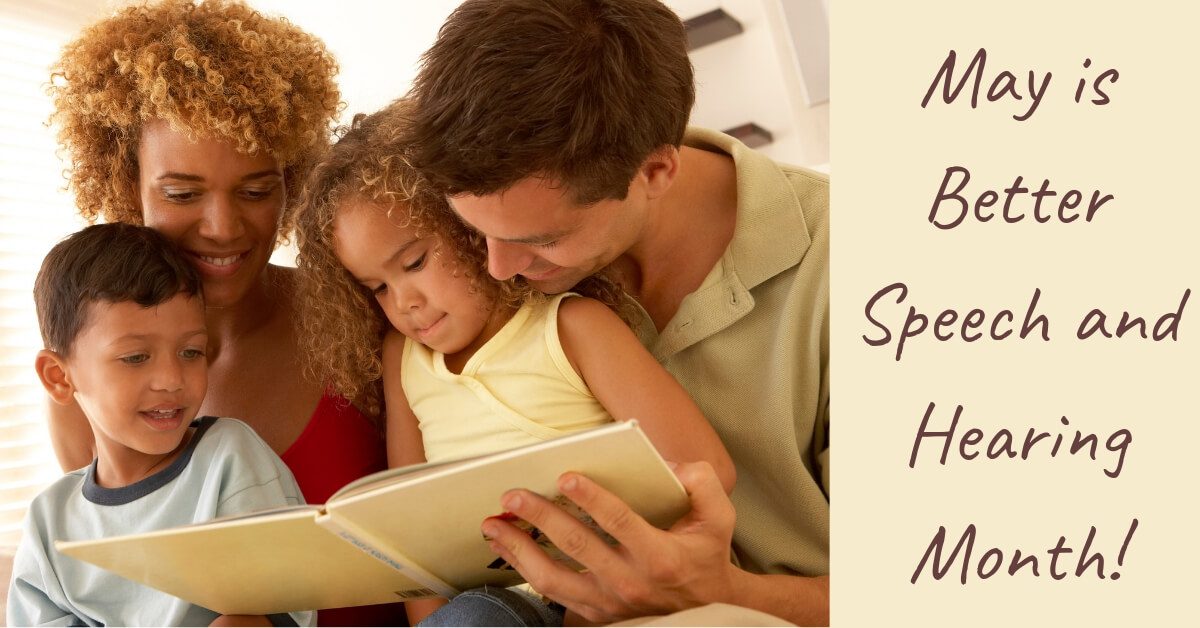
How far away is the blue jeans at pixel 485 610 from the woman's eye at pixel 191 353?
0.66 metres

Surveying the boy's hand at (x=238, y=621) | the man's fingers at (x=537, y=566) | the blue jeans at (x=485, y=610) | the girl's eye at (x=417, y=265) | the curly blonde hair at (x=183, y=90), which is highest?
the curly blonde hair at (x=183, y=90)

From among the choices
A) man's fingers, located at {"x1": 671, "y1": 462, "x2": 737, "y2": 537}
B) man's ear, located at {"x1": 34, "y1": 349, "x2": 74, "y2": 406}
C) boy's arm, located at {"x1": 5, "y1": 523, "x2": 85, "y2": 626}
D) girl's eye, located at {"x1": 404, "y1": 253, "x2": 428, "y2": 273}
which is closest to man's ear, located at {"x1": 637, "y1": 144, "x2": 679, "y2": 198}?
girl's eye, located at {"x1": 404, "y1": 253, "x2": 428, "y2": 273}

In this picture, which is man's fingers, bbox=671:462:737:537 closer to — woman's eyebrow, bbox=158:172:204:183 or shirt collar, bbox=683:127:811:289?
shirt collar, bbox=683:127:811:289

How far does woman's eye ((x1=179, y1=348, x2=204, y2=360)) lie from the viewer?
5.47 ft

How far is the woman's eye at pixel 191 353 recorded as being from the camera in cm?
167

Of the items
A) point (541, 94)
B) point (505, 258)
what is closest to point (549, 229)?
point (505, 258)

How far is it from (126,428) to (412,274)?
1.72ft

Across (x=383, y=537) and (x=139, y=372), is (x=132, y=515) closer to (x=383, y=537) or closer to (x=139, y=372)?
(x=139, y=372)

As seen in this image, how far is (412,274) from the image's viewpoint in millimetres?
1565

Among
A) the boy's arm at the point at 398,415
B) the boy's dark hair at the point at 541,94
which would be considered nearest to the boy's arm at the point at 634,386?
the boy's dark hair at the point at 541,94

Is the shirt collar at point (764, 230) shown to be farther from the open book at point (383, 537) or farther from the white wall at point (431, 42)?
the white wall at point (431, 42)

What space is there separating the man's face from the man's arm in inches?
16.2
